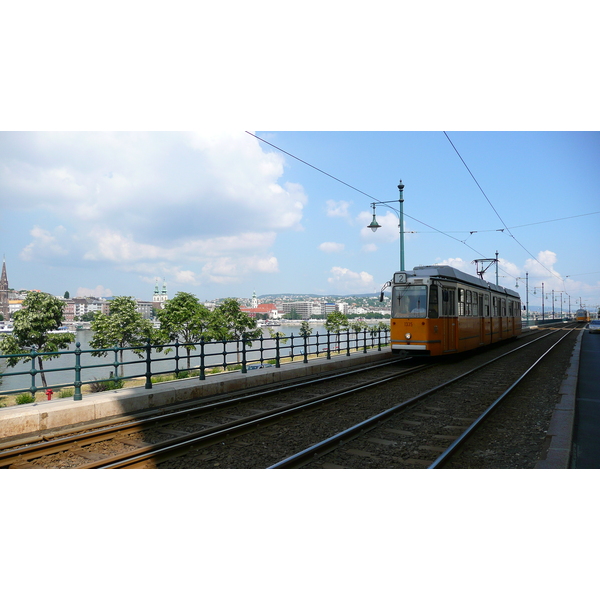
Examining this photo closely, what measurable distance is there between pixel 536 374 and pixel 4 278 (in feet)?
302

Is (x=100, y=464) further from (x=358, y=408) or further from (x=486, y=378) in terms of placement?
(x=486, y=378)

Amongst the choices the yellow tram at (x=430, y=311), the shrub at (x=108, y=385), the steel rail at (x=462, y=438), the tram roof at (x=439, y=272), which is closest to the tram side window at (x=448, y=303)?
the yellow tram at (x=430, y=311)

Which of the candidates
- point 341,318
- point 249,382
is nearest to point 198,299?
point 341,318

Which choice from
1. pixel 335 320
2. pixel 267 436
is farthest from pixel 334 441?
pixel 335 320

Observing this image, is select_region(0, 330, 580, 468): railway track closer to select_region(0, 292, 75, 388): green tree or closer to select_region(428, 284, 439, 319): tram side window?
select_region(428, 284, 439, 319): tram side window

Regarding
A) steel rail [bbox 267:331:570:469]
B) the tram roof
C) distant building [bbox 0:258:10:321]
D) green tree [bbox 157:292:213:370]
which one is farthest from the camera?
distant building [bbox 0:258:10:321]

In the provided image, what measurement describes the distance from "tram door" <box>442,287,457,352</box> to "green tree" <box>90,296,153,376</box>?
157 feet

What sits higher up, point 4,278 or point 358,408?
point 4,278

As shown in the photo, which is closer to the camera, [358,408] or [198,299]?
[358,408]

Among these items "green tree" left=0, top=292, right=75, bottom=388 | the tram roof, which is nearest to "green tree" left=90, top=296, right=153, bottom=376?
"green tree" left=0, top=292, right=75, bottom=388

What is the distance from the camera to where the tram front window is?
14.9 m

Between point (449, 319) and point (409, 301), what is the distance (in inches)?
68.1

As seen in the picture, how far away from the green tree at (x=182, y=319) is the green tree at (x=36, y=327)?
10.7m

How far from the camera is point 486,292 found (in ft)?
68.1
